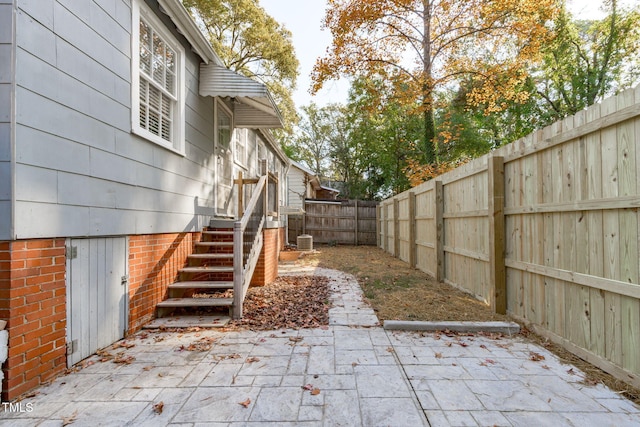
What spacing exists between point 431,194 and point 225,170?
14.1 feet

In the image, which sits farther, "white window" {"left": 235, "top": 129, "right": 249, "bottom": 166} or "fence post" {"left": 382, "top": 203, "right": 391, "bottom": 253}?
"fence post" {"left": 382, "top": 203, "right": 391, "bottom": 253}

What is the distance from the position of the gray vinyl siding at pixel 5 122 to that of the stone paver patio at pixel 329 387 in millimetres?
1283

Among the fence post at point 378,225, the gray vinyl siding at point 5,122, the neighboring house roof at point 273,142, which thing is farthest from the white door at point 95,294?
the fence post at point 378,225

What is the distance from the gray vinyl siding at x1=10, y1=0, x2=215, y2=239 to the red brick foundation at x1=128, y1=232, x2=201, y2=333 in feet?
0.59

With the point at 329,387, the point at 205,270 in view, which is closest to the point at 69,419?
the point at 329,387

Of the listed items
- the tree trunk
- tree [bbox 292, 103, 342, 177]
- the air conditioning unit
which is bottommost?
the air conditioning unit

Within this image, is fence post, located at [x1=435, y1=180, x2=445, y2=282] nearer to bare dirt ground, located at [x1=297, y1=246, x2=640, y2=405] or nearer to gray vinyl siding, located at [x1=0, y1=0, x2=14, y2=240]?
bare dirt ground, located at [x1=297, y1=246, x2=640, y2=405]

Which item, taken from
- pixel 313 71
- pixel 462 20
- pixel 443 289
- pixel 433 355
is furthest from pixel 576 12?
pixel 433 355

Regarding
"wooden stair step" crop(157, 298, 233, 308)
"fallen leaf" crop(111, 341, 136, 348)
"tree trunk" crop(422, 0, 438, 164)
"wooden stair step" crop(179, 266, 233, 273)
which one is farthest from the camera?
"tree trunk" crop(422, 0, 438, 164)

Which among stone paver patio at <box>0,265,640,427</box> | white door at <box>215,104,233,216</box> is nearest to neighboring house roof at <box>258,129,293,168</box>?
white door at <box>215,104,233,216</box>

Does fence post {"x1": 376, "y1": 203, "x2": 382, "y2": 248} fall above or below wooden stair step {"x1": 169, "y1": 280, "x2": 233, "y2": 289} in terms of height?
above

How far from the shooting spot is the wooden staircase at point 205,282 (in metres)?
4.05

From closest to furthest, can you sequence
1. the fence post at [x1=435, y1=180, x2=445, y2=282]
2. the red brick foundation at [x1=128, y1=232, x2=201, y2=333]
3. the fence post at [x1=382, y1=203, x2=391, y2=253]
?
the red brick foundation at [x1=128, y1=232, x2=201, y2=333] → the fence post at [x1=435, y1=180, x2=445, y2=282] → the fence post at [x1=382, y1=203, x2=391, y2=253]

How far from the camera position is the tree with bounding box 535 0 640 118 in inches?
607
